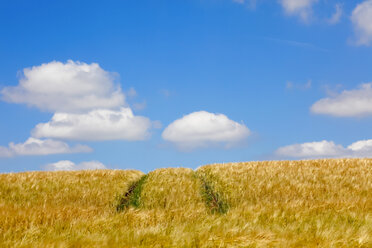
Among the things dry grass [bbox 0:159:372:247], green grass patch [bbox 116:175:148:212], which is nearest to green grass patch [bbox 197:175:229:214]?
dry grass [bbox 0:159:372:247]

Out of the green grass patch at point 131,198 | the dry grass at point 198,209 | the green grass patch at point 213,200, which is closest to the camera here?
the dry grass at point 198,209

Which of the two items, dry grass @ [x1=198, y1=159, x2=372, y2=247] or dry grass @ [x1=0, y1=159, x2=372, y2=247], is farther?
dry grass @ [x1=198, y1=159, x2=372, y2=247]

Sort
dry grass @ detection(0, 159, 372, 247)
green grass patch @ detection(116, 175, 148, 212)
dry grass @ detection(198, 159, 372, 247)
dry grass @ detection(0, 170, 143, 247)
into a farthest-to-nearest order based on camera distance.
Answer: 1. green grass patch @ detection(116, 175, 148, 212)
2. dry grass @ detection(198, 159, 372, 247)
3. dry grass @ detection(0, 170, 143, 247)
4. dry grass @ detection(0, 159, 372, 247)

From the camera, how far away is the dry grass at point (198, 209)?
10.8 feet

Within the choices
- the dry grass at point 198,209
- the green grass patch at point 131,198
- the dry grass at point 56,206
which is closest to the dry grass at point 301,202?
the dry grass at point 198,209

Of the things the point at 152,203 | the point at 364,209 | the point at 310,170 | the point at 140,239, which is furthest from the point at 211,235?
the point at 310,170

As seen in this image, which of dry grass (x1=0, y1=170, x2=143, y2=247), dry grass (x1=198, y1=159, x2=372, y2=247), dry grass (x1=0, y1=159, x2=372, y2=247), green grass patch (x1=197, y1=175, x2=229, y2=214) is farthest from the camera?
green grass patch (x1=197, y1=175, x2=229, y2=214)

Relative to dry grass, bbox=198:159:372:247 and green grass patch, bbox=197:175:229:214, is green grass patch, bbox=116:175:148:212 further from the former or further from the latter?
dry grass, bbox=198:159:372:247

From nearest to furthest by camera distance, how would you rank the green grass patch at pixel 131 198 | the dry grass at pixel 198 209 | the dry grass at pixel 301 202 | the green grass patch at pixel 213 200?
1. the dry grass at pixel 198 209
2. the dry grass at pixel 301 202
3. the green grass patch at pixel 213 200
4. the green grass patch at pixel 131 198

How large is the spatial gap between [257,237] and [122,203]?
5.34 meters

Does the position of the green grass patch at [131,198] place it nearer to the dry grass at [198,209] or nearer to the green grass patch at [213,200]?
the dry grass at [198,209]

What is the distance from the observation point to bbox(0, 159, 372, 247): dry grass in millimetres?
3289

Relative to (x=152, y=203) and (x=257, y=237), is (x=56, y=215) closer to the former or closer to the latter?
(x=257, y=237)

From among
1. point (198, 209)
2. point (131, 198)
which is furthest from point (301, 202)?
point (131, 198)
